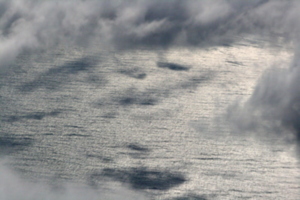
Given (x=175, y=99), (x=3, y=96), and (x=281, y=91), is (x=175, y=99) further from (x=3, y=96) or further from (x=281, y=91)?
(x=3, y=96)

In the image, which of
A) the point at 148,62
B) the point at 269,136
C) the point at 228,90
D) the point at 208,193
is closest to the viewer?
the point at 208,193

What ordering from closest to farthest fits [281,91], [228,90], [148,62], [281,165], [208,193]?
[208,193], [281,165], [281,91], [228,90], [148,62]

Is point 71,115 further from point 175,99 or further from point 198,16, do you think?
point 198,16

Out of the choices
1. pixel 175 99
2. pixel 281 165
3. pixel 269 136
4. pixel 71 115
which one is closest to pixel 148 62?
pixel 175 99

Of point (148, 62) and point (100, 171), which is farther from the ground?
point (148, 62)

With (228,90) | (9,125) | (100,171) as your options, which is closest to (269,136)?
(228,90)

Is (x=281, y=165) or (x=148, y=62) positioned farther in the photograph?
(x=148, y=62)

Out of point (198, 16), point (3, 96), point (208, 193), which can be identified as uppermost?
point (198, 16)
